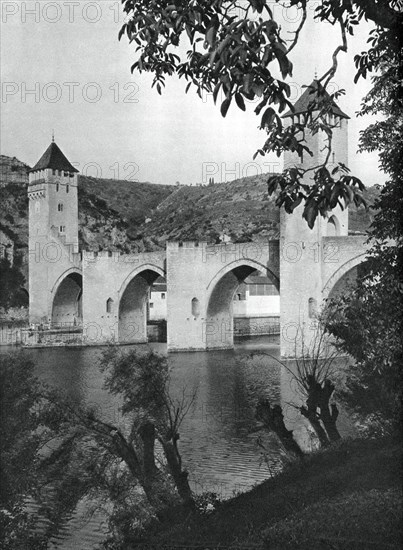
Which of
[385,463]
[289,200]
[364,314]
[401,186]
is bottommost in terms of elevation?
[385,463]

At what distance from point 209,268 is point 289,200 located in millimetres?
22102

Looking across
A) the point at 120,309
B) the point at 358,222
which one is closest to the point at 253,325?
the point at 120,309

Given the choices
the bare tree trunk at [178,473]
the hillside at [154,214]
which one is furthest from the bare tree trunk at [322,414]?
the hillside at [154,214]

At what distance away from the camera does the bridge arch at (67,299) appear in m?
34.3

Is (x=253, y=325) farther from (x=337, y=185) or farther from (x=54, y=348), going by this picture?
(x=337, y=185)

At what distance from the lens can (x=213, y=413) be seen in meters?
11.9

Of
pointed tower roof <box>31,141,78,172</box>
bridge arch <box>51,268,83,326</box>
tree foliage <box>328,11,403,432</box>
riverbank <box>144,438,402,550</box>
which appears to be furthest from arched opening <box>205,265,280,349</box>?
tree foliage <box>328,11,403,432</box>

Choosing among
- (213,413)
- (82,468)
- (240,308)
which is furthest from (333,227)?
(82,468)

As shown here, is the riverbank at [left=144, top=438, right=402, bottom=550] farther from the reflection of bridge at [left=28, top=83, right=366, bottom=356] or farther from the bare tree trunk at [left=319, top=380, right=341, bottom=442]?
the reflection of bridge at [left=28, top=83, right=366, bottom=356]

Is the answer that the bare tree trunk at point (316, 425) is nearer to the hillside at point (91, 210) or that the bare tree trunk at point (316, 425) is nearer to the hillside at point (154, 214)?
the hillside at point (91, 210)

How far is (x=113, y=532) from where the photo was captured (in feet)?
21.1

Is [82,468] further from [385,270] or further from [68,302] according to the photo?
[68,302]

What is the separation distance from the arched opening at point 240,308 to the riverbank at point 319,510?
1682cm

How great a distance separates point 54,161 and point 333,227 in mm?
16482
